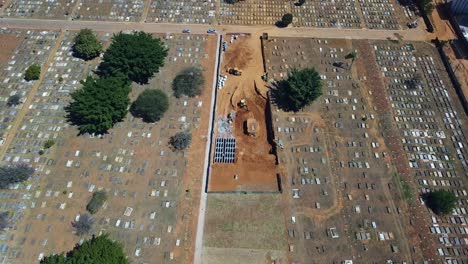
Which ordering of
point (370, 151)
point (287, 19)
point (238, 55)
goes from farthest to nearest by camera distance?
1. point (287, 19)
2. point (238, 55)
3. point (370, 151)

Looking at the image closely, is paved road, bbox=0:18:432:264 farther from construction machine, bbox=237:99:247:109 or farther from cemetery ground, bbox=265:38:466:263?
construction machine, bbox=237:99:247:109

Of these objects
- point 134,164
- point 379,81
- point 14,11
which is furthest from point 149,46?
point 379,81

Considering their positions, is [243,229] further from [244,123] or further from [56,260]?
[56,260]

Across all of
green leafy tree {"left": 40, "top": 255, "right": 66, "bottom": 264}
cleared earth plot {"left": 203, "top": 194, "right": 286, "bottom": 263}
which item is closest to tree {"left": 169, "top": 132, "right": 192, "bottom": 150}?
cleared earth plot {"left": 203, "top": 194, "right": 286, "bottom": 263}

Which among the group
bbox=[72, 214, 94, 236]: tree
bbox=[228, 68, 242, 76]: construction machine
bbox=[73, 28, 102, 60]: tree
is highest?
bbox=[228, 68, 242, 76]: construction machine

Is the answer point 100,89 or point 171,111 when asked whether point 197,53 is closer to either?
point 171,111

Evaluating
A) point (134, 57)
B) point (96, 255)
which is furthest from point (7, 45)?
point (96, 255)

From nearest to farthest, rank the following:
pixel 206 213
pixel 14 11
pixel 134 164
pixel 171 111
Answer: pixel 206 213 < pixel 134 164 < pixel 171 111 < pixel 14 11
